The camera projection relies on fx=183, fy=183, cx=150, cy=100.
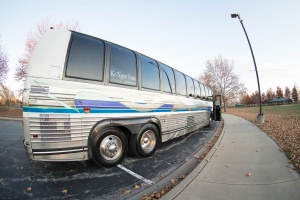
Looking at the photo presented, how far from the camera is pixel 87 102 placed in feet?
Answer: 12.1

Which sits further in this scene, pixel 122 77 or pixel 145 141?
pixel 145 141

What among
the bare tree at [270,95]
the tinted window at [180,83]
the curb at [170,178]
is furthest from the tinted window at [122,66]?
the bare tree at [270,95]

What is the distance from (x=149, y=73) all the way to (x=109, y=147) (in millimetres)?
2560

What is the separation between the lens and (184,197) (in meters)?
2.93

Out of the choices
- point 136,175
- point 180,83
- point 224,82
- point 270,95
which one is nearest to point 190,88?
point 180,83

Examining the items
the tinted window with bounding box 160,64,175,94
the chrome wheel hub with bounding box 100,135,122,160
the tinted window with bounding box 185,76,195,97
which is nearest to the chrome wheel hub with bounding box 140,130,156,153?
the chrome wheel hub with bounding box 100,135,122,160

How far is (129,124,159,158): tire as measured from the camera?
4.70 metres

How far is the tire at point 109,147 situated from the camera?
391 centimetres

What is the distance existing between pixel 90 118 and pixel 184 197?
2.27m

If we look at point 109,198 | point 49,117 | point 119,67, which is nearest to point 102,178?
point 109,198

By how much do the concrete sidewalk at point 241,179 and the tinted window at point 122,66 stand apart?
2.65m

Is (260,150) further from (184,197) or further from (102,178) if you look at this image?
(102,178)

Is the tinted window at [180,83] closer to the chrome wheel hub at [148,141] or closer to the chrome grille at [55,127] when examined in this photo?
the chrome wheel hub at [148,141]

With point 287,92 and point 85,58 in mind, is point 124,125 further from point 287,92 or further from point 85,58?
point 287,92
